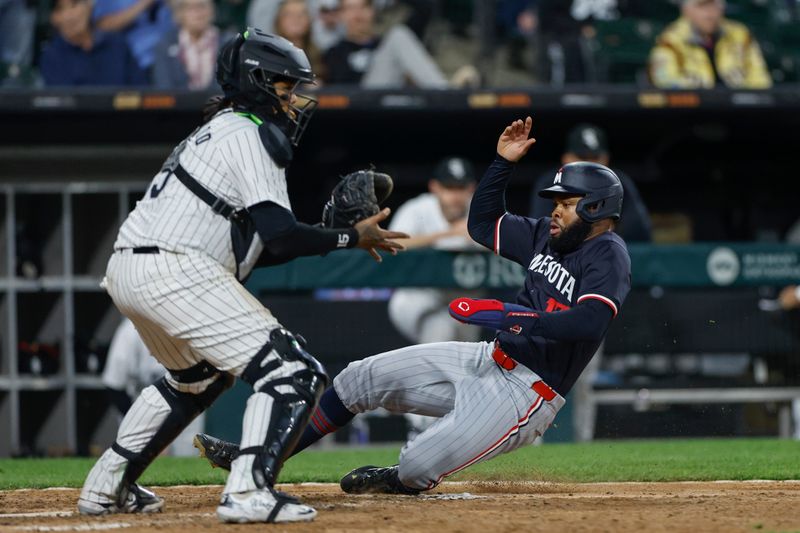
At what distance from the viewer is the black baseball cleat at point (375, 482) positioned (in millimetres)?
4836

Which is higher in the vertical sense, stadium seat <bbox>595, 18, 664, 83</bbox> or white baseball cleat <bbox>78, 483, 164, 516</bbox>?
stadium seat <bbox>595, 18, 664, 83</bbox>

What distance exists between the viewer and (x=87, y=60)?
30.2 ft

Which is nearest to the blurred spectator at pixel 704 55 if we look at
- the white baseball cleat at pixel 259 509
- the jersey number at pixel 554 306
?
the jersey number at pixel 554 306

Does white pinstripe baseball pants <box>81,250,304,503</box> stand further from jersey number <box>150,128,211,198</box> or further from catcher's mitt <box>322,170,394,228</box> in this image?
catcher's mitt <box>322,170,394,228</box>

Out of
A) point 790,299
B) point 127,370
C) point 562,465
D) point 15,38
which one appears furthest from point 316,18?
point 562,465

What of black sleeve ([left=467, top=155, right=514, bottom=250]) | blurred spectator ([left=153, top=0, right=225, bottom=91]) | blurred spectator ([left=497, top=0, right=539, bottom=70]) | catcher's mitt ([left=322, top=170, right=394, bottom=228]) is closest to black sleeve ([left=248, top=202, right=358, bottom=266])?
catcher's mitt ([left=322, top=170, right=394, bottom=228])

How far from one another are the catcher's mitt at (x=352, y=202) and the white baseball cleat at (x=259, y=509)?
3.04ft

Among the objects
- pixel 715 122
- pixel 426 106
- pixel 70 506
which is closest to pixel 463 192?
pixel 426 106

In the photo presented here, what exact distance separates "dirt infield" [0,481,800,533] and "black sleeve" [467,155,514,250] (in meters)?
1.03

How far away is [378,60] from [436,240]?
1855mm

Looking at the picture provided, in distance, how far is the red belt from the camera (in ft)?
15.3

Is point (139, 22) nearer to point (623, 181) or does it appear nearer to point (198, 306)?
point (623, 181)

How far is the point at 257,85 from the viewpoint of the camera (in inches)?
164

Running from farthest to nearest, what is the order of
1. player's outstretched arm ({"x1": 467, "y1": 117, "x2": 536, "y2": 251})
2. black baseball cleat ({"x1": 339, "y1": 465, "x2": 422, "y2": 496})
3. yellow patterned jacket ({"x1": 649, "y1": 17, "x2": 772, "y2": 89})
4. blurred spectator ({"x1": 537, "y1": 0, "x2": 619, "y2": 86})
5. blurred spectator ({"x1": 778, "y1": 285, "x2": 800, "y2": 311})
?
blurred spectator ({"x1": 537, "y1": 0, "x2": 619, "y2": 86})
yellow patterned jacket ({"x1": 649, "y1": 17, "x2": 772, "y2": 89})
blurred spectator ({"x1": 778, "y1": 285, "x2": 800, "y2": 311})
player's outstretched arm ({"x1": 467, "y1": 117, "x2": 536, "y2": 251})
black baseball cleat ({"x1": 339, "y1": 465, "x2": 422, "y2": 496})
